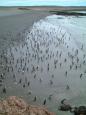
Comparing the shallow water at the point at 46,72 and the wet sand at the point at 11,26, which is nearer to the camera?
the shallow water at the point at 46,72

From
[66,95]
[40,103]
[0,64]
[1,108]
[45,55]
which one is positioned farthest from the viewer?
[45,55]

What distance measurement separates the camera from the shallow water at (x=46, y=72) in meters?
11.5

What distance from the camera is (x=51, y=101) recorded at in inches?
431

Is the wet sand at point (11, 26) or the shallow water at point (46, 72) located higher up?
the shallow water at point (46, 72)

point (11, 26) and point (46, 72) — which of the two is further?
point (11, 26)

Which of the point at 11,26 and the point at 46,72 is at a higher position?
the point at 46,72

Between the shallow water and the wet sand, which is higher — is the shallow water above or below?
above

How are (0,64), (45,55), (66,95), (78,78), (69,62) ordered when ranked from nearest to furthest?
(66,95) < (78,78) < (0,64) < (69,62) < (45,55)

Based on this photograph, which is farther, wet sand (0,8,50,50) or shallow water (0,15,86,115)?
wet sand (0,8,50,50)

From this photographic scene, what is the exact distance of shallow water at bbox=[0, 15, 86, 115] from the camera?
11.5m

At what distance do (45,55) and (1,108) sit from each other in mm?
9566

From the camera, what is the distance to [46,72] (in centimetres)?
1446

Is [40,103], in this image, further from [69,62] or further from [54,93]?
[69,62]

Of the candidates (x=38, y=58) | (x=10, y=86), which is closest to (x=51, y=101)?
(x=10, y=86)
